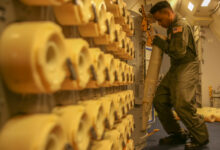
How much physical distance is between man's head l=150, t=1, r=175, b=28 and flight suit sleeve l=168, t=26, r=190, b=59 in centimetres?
24

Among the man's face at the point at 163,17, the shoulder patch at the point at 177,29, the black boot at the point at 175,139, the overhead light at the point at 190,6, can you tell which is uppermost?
the overhead light at the point at 190,6

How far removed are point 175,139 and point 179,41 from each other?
4.31 ft

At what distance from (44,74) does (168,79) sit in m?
2.51

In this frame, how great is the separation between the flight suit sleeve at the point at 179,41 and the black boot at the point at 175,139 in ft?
3.56

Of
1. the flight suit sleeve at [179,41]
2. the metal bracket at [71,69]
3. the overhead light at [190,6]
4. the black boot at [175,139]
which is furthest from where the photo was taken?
the overhead light at [190,6]

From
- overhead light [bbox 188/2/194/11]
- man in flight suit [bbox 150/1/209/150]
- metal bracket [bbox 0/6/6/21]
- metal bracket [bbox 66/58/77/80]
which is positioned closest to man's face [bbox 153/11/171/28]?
man in flight suit [bbox 150/1/209/150]

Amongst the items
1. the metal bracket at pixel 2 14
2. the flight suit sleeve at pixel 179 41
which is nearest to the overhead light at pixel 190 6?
the flight suit sleeve at pixel 179 41

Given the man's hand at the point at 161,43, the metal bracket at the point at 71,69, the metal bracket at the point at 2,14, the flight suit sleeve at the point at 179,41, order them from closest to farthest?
1. the metal bracket at the point at 2,14
2. the metal bracket at the point at 71,69
3. the flight suit sleeve at the point at 179,41
4. the man's hand at the point at 161,43

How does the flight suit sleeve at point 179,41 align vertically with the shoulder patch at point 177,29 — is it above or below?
below

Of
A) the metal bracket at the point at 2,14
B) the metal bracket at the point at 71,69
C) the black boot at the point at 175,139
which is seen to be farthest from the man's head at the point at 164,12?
the metal bracket at the point at 2,14

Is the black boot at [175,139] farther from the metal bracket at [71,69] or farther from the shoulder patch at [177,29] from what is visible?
the metal bracket at [71,69]

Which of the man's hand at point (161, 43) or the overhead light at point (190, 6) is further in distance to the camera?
the overhead light at point (190, 6)

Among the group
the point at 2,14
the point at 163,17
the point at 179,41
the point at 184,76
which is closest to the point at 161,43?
the point at 179,41

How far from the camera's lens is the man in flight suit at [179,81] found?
2689 mm
